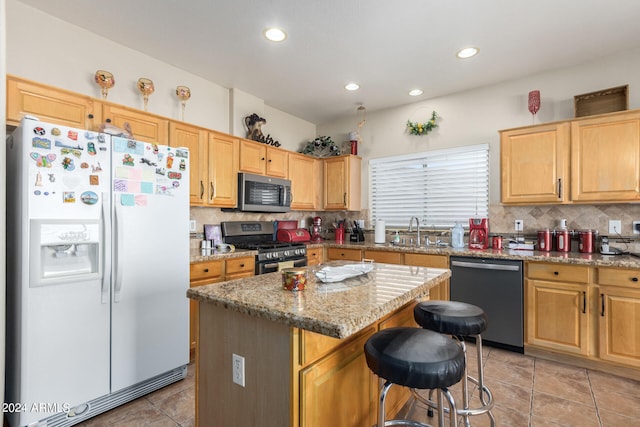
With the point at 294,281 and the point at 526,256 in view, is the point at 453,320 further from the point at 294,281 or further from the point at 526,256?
the point at 526,256

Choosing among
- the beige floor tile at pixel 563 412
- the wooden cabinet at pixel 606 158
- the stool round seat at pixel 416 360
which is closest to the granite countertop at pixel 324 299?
the stool round seat at pixel 416 360

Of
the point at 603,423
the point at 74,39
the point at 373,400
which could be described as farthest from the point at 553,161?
the point at 74,39

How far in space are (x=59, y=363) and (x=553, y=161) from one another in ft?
13.4

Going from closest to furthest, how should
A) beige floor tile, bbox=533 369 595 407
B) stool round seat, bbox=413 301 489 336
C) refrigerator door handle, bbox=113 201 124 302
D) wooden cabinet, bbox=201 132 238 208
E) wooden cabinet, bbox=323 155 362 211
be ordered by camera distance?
stool round seat, bbox=413 301 489 336 < refrigerator door handle, bbox=113 201 124 302 < beige floor tile, bbox=533 369 595 407 < wooden cabinet, bbox=201 132 238 208 < wooden cabinet, bbox=323 155 362 211

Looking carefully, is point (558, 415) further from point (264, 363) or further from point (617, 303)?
point (264, 363)

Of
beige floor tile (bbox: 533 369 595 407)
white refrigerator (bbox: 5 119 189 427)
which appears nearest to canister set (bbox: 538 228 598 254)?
beige floor tile (bbox: 533 369 595 407)

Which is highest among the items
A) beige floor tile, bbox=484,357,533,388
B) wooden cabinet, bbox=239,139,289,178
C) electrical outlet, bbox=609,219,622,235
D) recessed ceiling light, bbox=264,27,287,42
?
recessed ceiling light, bbox=264,27,287,42

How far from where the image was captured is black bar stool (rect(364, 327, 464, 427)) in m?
1.12

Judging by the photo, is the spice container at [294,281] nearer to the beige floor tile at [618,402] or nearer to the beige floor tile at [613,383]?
the beige floor tile at [618,402]

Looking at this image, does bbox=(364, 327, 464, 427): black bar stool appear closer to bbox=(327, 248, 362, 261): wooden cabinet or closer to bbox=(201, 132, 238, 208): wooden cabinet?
bbox=(201, 132, 238, 208): wooden cabinet

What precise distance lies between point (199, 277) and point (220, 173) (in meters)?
1.14

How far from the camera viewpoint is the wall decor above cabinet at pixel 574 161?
104 inches

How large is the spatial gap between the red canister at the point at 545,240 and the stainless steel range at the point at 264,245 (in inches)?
97.6

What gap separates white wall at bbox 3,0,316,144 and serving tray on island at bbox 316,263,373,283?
2505 millimetres
